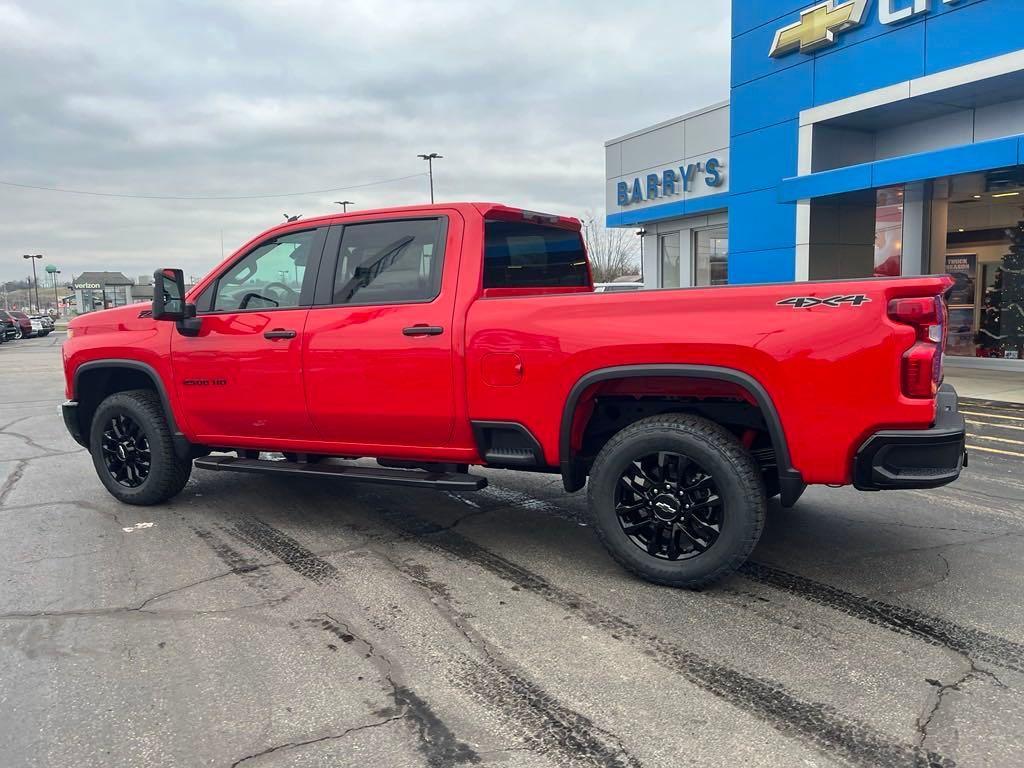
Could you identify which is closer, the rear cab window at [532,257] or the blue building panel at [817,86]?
the rear cab window at [532,257]

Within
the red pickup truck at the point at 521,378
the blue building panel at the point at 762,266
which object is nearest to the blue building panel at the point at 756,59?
the blue building panel at the point at 762,266

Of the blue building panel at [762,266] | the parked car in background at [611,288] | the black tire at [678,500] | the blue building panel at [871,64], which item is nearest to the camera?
the black tire at [678,500]

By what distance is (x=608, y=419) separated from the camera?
14.2 ft

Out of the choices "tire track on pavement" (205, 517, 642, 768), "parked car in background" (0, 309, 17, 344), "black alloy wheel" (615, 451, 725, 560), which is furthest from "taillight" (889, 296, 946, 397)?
"parked car in background" (0, 309, 17, 344)

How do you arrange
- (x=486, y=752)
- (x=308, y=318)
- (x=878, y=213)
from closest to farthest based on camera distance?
(x=486, y=752)
(x=308, y=318)
(x=878, y=213)

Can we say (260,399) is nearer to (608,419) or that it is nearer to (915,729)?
(608,419)

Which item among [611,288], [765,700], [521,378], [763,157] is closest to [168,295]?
[521,378]

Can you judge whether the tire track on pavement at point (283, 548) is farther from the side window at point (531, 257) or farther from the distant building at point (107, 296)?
the distant building at point (107, 296)

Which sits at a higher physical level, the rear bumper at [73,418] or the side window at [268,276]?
the side window at [268,276]

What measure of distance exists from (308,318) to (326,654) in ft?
7.22

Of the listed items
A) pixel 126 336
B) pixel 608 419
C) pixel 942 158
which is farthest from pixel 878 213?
pixel 126 336

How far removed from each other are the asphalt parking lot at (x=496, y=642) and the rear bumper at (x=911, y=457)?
67 centimetres

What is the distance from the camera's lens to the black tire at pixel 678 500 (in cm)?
354

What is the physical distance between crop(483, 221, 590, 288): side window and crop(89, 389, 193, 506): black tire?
8.94 feet
